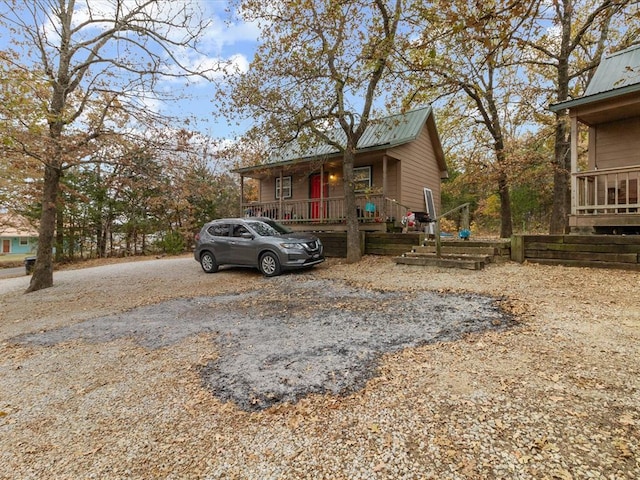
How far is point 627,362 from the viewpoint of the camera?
3.08 metres

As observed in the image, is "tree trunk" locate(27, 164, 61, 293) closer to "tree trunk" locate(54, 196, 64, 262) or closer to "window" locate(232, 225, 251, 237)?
"window" locate(232, 225, 251, 237)

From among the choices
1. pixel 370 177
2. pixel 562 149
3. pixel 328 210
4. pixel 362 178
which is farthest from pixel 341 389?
pixel 562 149

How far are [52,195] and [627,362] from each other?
42.9 feet

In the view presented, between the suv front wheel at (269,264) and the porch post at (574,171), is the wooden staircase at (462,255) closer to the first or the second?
the porch post at (574,171)

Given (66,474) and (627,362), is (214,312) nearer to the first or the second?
(66,474)

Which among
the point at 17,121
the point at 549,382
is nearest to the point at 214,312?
the point at 549,382

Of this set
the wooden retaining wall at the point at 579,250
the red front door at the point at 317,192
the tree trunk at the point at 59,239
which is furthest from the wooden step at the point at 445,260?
the tree trunk at the point at 59,239

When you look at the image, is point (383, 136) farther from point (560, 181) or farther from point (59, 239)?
point (59, 239)

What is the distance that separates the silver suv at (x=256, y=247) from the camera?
906cm

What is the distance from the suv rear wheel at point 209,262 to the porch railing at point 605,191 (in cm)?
995

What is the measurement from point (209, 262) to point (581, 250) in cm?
1005

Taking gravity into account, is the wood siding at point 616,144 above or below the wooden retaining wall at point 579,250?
above

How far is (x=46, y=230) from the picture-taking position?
10.0 m

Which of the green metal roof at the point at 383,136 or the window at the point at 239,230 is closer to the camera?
the window at the point at 239,230
